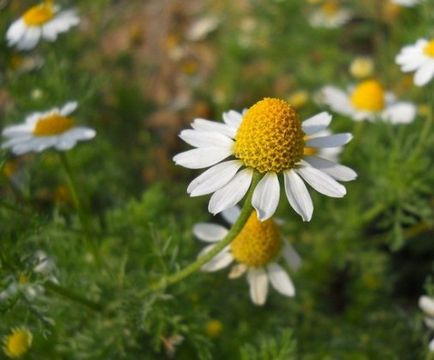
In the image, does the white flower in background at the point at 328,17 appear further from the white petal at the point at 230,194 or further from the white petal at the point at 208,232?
the white petal at the point at 230,194

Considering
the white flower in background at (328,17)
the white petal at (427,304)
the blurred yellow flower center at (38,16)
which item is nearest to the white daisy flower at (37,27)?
the blurred yellow flower center at (38,16)

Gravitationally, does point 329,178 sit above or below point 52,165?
above

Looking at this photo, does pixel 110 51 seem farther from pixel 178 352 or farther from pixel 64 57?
pixel 178 352

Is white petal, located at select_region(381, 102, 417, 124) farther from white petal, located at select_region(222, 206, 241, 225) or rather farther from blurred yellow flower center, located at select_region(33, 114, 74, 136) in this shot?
blurred yellow flower center, located at select_region(33, 114, 74, 136)

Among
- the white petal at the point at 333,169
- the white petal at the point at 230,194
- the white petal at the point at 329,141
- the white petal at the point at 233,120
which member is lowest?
the white petal at the point at 333,169

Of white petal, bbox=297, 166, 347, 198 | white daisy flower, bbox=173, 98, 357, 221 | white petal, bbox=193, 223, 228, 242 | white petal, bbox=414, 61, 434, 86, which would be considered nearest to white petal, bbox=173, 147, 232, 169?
white daisy flower, bbox=173, 98, 357, 221

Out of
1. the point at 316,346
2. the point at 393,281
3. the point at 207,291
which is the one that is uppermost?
the point at 207,291

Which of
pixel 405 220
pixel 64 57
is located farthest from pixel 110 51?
pixel 405 220
